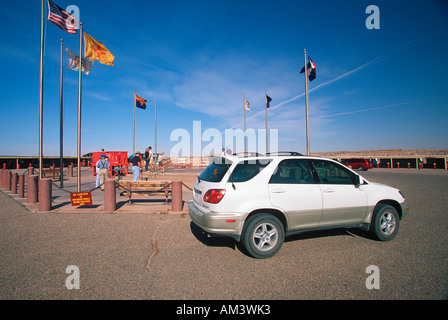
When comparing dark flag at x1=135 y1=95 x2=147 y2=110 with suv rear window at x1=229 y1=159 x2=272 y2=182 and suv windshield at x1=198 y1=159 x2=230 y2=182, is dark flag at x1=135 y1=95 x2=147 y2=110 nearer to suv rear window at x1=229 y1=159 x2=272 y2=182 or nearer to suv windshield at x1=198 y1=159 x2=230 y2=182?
suv windshield at x1=198 y1=159 x2=230 y2=182

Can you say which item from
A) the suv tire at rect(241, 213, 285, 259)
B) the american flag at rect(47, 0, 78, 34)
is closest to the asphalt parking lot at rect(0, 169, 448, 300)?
the suv tire at rect(241, 213, 285, 259)

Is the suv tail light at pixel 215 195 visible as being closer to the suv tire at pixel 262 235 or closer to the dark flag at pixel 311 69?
the suv tire at pixel 262 235

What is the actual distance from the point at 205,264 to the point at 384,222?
12.4 feet

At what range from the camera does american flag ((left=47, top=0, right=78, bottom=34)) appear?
9.88 meters

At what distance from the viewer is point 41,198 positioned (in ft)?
24.9

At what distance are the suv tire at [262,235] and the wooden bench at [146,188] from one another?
4.84m

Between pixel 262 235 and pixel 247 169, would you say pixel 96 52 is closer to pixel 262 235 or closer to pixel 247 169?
pixel 247 169

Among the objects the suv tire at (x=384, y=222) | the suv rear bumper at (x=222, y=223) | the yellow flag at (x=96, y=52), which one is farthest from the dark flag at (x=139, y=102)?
the suv tire at (x=384, y=222)

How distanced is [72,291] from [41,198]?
19.6ft

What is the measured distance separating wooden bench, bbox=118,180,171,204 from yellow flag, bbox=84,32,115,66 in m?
6.97

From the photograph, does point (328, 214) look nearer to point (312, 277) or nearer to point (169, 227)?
point (312, 277)

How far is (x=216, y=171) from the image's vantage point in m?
4.45

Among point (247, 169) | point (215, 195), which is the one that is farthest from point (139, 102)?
point (215, 195)

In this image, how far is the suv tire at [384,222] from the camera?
4.74 metres
